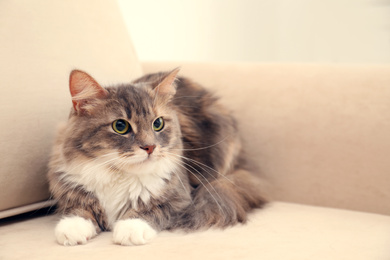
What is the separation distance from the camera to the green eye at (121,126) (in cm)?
117

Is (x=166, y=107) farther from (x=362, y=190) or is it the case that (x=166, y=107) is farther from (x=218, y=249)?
(x=362, y=190)

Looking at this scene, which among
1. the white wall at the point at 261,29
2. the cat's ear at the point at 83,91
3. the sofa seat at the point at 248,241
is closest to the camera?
the sofa seat at the point at 248,241

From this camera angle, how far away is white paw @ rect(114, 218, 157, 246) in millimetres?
1061

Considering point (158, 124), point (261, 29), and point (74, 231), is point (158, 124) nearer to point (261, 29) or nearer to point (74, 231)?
point (74, 231)

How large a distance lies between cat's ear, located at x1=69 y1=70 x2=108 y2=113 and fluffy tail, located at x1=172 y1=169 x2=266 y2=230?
433 mm

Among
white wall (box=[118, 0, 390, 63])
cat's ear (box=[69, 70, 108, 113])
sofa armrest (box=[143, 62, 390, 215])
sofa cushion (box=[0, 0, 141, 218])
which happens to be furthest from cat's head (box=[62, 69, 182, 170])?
white wall (box=[118, 0, 390, 63])

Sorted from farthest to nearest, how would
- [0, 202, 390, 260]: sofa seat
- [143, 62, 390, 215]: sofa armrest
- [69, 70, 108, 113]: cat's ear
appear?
1. [143, 62, 390, 215]: sofa armrest
2. [69, 70, 108, 113]: cat's ear
3. [0, 202, 390, 260]: sofa seat

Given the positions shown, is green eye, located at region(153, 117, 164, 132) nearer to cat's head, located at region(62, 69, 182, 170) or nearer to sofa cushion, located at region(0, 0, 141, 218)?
cat's head, located at region(62, 69, 182, 170)

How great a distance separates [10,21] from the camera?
1285 mm

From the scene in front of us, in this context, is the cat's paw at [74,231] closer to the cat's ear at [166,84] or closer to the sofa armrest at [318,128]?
the cat's ear at [166,84]

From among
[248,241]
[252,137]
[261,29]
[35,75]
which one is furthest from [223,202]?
[261,29]

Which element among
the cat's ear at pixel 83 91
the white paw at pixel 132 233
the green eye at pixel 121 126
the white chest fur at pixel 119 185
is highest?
the cat's ear at pixel 83 91

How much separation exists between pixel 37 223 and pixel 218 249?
1.98 ft

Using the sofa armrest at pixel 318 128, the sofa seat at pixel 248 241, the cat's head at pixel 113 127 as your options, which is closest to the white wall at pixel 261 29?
the sofa armrest at pixel 318 128
